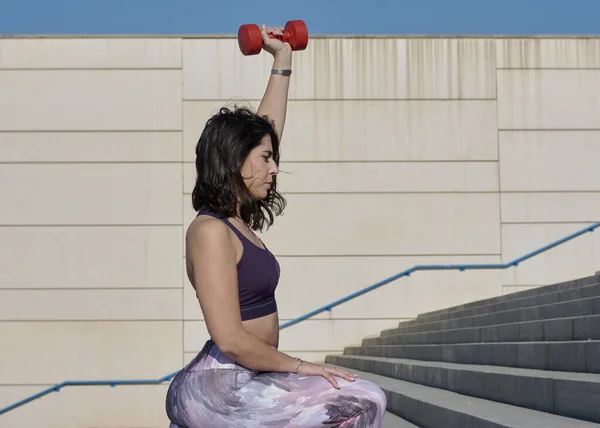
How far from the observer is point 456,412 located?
4.84 metres

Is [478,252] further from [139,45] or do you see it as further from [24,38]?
[24,38]

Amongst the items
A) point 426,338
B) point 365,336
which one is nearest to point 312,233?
point 365,336

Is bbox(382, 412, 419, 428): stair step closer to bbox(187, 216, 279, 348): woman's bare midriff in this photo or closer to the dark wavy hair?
bbox(187, 216, 279, 348): woman's bare midriff

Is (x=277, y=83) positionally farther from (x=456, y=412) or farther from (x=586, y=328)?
(x=586, y=328)

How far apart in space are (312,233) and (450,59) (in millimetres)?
3402

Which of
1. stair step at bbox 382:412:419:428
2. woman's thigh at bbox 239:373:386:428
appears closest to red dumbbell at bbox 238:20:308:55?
woman's thigh at bbox 239:373:386:428

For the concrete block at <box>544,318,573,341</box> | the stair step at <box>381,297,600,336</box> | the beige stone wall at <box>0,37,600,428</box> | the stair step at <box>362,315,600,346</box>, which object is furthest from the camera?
the beige stone wall at <box>0,37,600,428</box>

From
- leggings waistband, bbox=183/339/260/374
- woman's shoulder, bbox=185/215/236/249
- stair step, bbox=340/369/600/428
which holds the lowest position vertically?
stair step, bbox=340/369/600/428

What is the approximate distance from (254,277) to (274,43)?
1111mm

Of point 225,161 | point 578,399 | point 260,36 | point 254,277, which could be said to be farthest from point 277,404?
point 578,399

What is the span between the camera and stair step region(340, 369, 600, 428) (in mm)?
4047

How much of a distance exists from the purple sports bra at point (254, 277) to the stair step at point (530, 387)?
6.64 ft

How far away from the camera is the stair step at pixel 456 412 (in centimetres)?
405

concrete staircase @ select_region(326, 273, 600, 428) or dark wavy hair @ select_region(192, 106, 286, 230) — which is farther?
concrete staircase @ select_region(326, 273, 600, 428)
